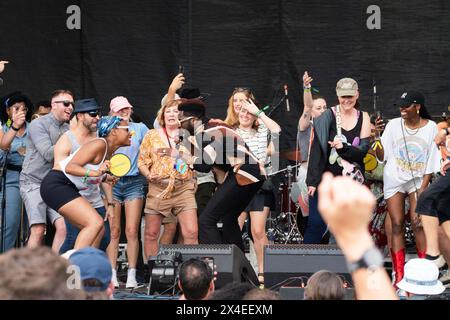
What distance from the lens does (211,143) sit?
25.9 ft

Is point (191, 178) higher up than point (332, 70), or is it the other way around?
point (332, 70)

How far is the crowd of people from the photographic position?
743 centimetres

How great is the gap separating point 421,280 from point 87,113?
10.0 feet

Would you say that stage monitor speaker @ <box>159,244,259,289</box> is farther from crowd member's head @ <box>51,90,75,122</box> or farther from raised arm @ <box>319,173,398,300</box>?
raised arm @ <box>319,173,398,300</box>

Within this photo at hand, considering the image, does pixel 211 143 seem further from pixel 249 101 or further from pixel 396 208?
pixel 396 208

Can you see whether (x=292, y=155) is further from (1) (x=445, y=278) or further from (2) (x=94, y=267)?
(2) (x=94, y=267)

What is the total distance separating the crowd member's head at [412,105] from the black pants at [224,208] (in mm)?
1403

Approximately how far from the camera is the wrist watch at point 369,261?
2.44m

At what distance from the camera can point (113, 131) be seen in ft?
24.7

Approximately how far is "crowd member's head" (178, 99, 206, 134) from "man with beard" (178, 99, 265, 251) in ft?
0.71

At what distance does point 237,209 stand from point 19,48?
12.4ft

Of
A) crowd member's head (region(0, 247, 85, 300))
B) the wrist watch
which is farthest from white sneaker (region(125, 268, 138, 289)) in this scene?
the wrist watch
